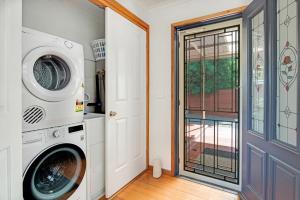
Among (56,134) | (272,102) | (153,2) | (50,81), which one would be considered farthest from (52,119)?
(153,2)

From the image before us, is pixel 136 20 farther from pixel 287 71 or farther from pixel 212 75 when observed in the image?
pixel 287 71

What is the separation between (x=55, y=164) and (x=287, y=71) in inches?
75.8

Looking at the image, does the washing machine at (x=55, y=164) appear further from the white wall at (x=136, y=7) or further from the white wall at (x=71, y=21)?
the white wall at (x=136, y=7)

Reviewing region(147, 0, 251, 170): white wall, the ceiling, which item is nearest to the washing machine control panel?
region(147, 0, 251, 170): white wall

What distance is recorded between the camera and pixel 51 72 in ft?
4.49

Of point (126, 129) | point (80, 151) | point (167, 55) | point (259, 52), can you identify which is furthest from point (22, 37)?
point (259, 52)

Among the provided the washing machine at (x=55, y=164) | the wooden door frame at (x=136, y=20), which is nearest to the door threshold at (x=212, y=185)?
the wooden door frame at (x=136, y=20)

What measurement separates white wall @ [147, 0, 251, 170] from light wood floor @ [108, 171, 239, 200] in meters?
0.29

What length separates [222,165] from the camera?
2217 mm

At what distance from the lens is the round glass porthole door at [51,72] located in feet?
4.10

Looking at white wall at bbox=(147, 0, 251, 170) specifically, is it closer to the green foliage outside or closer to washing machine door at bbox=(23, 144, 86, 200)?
the green foliage outside

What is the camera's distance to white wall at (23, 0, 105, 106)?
1.62 metres

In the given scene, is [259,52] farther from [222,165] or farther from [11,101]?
[11,101]

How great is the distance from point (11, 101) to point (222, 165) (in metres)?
2.38
